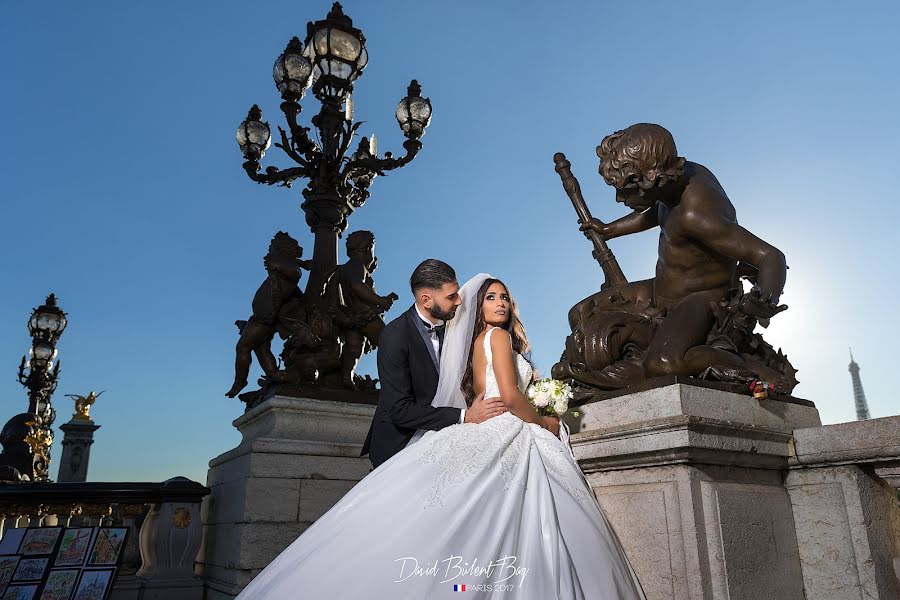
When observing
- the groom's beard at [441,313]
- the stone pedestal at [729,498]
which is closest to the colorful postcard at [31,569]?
the groom's beard at [441,313]

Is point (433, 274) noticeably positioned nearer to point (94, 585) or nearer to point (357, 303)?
point (94, 585)

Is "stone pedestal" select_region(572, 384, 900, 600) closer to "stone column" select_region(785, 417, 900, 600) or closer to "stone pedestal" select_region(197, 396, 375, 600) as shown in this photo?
"stone column" select_region(785, 417, 900, 600)

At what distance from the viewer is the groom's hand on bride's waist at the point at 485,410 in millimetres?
3092

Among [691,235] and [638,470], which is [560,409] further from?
[691,235]

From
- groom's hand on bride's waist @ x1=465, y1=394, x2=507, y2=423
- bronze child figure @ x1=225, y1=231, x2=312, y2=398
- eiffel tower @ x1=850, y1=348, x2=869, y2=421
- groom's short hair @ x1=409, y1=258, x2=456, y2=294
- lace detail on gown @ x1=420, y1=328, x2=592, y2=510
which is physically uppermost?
eiffel tower @ x1=850, y1=348, x2=869, y2=421

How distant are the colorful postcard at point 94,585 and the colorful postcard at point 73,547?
17 centimetres

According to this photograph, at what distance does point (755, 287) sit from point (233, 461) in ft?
21.8

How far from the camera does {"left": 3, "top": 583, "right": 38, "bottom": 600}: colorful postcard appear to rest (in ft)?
19.3

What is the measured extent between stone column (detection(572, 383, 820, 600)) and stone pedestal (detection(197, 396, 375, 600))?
4773mm

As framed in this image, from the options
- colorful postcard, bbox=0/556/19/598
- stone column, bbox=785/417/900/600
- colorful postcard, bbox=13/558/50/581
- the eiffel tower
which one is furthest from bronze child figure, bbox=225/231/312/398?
the eiffel tower

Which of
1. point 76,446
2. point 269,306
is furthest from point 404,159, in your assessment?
point 76,446

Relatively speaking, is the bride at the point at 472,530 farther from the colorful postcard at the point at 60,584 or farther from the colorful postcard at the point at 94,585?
the colorful postcard at the point at 60,584

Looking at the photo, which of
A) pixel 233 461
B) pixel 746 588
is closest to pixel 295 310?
pixel 233 461

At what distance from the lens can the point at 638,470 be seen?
3.12 metres
